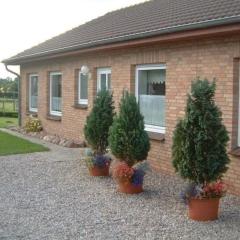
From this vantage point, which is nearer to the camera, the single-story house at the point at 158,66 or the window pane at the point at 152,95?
the single-story house at the point at 158,66

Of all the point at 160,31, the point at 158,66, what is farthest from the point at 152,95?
the point at 160,31

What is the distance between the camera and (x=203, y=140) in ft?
24.7

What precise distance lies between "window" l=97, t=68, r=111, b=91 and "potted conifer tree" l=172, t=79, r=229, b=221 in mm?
7041

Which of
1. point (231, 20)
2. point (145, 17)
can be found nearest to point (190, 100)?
point (231, 20)

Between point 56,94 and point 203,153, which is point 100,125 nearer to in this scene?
point 203,153

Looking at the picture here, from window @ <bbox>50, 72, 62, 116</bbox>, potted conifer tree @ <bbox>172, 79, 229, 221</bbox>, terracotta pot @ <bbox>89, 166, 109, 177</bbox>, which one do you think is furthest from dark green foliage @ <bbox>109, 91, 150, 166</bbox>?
window @ <bbox>50, 72, 62, 116</bbox>

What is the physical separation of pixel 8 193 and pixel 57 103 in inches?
377

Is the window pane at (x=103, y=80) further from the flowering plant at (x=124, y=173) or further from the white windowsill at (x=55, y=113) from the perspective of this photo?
the flowering plant at (x=124, y=173)

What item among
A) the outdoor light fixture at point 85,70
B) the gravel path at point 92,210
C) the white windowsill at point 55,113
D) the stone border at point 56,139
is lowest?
the gravel path at point 92,210

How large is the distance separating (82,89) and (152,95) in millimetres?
4788

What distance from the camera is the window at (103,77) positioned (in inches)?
578

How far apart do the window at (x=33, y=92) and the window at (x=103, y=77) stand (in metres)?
6.03

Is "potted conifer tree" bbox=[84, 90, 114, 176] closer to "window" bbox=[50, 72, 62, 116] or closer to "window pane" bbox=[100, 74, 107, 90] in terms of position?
"window pane" bbox=[100, 74, 107, 90]

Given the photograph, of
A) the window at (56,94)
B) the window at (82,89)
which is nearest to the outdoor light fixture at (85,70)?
the window at (82,89)
